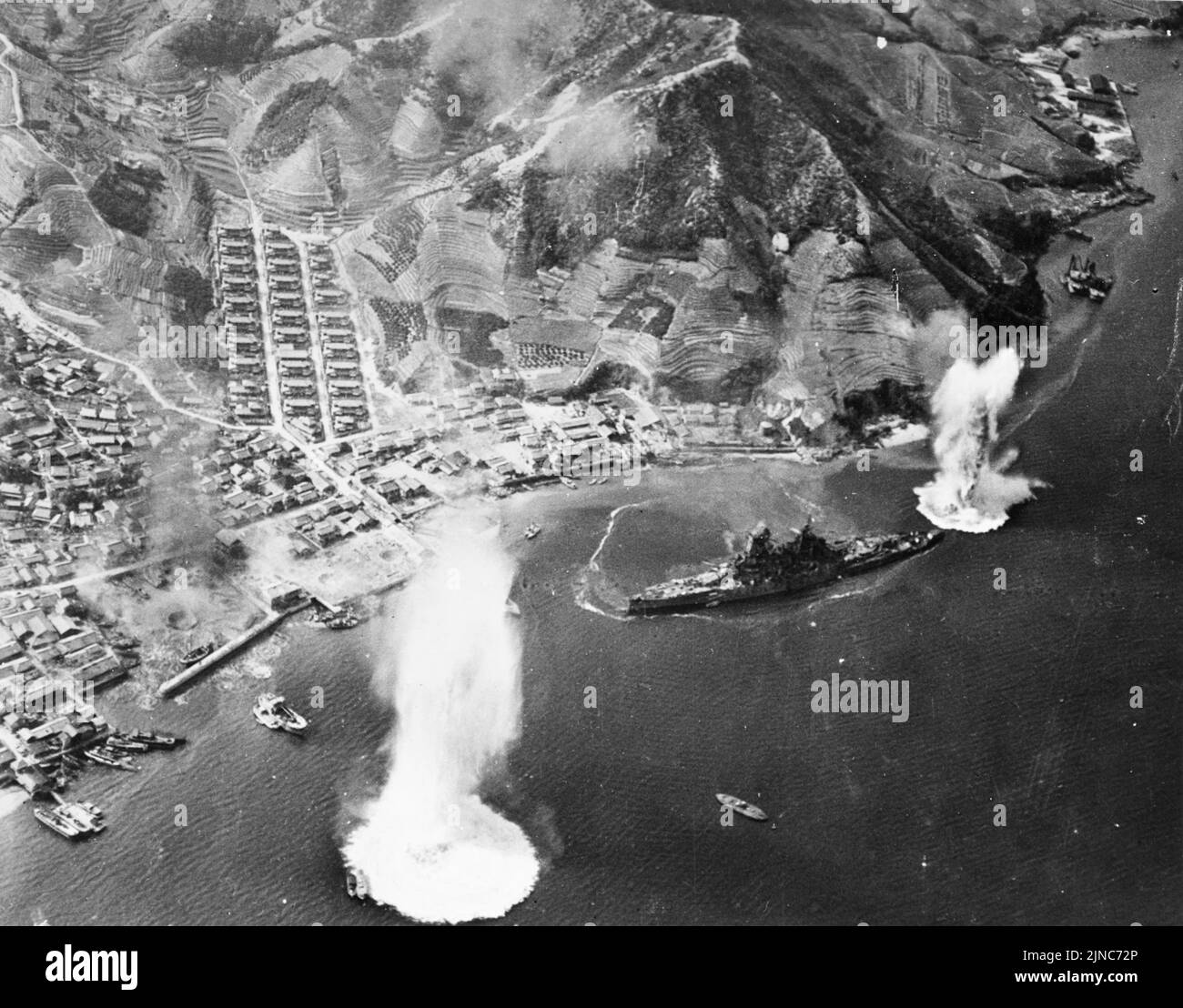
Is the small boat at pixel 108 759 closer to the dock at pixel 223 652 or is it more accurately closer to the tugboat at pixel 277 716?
the dock at pixel 223 652

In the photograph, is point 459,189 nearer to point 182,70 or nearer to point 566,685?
point 182,70

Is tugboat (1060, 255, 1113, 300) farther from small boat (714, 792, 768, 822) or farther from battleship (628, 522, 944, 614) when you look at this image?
small boat (714, 792, 768, 822)

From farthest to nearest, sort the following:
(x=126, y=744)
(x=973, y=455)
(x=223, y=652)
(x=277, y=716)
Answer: (x=973, y=455), (x=223, y=652), (x=277, y=716), (x=126, y=744)

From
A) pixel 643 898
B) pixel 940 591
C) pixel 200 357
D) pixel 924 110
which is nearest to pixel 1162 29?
pixel 924 110

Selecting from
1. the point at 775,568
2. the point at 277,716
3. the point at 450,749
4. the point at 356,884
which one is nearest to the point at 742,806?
the point at 450,749

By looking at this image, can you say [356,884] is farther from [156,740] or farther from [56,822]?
[56,822]

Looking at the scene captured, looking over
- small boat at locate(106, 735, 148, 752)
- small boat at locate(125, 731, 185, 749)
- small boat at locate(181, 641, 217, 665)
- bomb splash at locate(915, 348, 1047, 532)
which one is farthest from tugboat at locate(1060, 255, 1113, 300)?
small boat at locate(106, 735, 148, 752)
